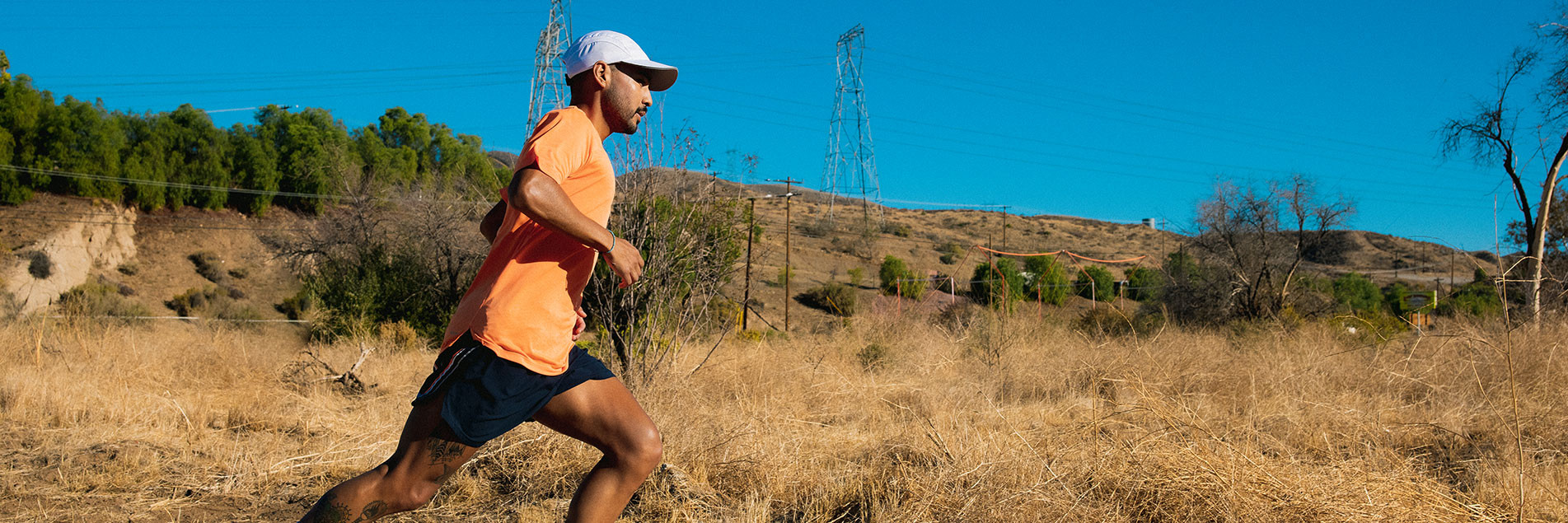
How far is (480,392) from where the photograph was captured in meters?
2.03

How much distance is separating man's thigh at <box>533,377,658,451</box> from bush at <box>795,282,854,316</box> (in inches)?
884

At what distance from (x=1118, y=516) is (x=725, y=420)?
2.22m

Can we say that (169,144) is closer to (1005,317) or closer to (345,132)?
(345,132)

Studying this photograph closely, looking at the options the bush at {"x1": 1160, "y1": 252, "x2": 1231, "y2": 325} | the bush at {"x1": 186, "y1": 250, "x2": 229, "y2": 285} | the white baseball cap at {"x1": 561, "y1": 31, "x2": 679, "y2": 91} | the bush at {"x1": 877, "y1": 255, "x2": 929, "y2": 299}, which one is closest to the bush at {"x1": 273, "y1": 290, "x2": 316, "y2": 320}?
the bush at {"x1": 186, "y1": 250, "x2": 229, "y2": 285}

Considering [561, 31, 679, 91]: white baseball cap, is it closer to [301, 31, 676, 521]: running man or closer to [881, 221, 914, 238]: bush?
[301, 31, 676, 521]: running man

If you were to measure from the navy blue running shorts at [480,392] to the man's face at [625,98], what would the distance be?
26.6 inches

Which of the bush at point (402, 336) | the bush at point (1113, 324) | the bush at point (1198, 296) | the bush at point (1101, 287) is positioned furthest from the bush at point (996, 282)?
the bush at point (402, 336)

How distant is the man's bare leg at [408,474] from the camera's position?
81.4 inches

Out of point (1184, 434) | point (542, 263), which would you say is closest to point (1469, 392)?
point (1184, 434)

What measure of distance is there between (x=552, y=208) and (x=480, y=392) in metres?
0.44

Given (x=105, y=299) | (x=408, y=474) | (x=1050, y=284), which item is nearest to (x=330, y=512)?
(x=408, y=474)

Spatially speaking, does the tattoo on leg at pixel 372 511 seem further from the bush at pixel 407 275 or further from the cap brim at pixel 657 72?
the bush at pixel 407 275

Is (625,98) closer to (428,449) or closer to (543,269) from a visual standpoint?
(543,269)

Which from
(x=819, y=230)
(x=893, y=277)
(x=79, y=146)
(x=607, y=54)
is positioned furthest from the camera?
(x=819, y=230)
